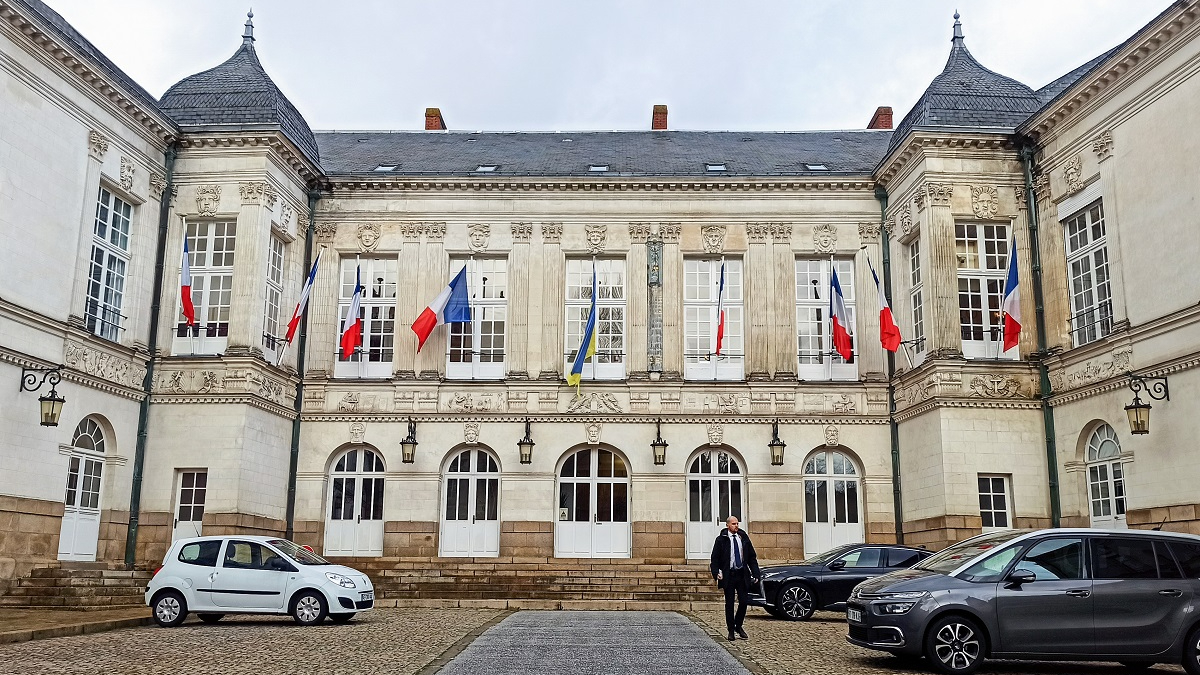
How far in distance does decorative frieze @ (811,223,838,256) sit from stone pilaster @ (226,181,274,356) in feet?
40.1

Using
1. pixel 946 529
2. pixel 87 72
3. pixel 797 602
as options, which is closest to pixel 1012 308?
pixel 946 529

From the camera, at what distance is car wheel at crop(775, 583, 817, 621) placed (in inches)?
646

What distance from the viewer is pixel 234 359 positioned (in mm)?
21375

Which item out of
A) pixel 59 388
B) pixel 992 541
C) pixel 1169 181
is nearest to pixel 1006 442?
pixel 1169 181

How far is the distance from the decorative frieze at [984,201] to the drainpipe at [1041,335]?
638 millimetres

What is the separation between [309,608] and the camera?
14789 mm

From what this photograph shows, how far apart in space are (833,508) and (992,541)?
1269 cm

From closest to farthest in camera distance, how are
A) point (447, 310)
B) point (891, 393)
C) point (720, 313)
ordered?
point (720, 313)
point (447, 310)
point (891, 393)

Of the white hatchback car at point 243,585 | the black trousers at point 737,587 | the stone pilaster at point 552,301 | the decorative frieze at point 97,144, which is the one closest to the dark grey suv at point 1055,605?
the black trousers at point 737,587

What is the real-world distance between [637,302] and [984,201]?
7764 mm

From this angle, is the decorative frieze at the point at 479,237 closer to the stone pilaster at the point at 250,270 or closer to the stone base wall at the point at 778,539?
the stone pilaster at the point at 250,270

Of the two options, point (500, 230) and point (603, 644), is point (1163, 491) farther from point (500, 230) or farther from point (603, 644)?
point (500, 230)

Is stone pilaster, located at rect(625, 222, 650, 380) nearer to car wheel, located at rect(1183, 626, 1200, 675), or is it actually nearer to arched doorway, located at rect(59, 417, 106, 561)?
arched doorway, located at rect(59, 417, 106, 561)

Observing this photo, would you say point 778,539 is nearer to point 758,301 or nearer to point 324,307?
point 758,301
